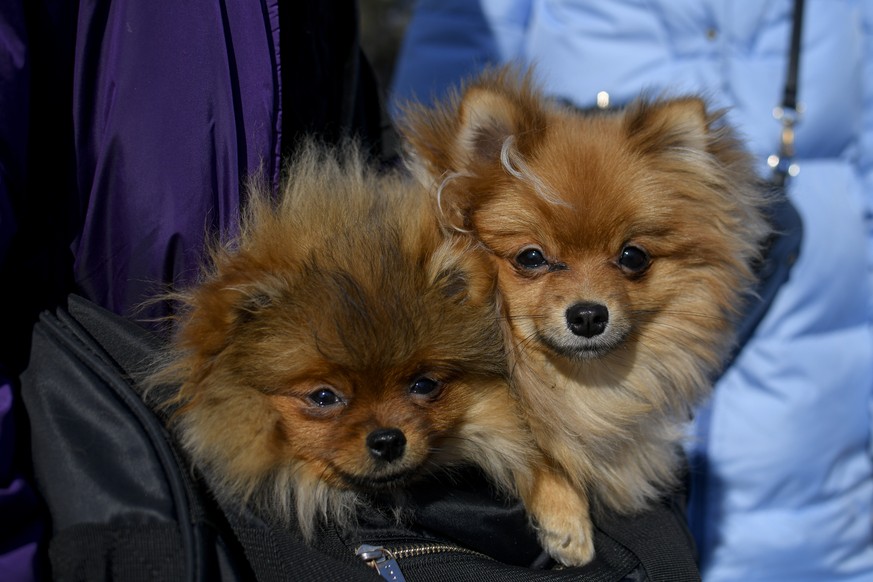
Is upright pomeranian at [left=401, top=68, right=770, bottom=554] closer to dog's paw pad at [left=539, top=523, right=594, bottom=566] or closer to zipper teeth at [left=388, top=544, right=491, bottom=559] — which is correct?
dog's paw pad at [left=539, top=523, right=594, bottom=566]

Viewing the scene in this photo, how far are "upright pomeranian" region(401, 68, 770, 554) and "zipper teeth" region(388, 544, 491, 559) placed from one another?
17.2 inches

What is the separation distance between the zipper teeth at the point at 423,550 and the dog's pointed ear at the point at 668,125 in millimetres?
1265

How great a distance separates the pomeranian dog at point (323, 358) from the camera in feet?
5.26

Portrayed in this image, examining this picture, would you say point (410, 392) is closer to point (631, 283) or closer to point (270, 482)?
point (270, 482)

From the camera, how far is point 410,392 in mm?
1706

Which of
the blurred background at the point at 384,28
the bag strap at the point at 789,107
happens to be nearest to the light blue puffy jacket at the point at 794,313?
the bag strap at the point at 789,107

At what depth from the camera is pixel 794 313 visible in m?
2.50

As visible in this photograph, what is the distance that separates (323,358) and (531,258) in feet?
2.38

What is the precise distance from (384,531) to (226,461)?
37 centimetres

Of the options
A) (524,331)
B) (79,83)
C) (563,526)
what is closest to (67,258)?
(79,83)

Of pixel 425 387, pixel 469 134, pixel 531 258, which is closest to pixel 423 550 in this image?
pixel 425 387

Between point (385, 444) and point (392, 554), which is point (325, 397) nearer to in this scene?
point (385, 444)

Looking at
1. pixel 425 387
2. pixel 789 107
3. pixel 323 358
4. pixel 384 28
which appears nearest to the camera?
pixel 323 358

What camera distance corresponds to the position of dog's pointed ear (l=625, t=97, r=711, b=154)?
216cm
